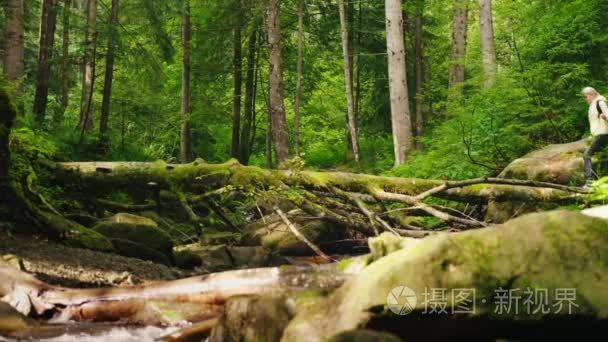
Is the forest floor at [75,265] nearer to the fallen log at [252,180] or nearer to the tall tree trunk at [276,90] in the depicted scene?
the fallen log at [252,180]

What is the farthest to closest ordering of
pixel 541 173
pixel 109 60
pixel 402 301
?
pixel 109 60 → pixel 541 173 → pixel 402 301

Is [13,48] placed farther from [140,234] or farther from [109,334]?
[109,334]

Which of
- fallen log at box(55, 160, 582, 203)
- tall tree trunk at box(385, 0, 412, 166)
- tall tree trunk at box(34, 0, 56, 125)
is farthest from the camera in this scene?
tall tree trunk at box(34, 0, 56, 125)

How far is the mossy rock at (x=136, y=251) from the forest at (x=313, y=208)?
0.03 m

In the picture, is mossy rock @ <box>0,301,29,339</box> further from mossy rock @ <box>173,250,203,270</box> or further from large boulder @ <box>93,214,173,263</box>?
mossy rock @ <box>173,250,203,270</box>

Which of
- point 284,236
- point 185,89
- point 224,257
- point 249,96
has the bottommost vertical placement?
point 284,236

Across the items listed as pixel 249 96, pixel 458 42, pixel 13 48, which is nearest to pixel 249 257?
pixel 13 48

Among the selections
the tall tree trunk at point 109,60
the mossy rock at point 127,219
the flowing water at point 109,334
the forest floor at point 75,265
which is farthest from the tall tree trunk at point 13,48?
the flowing water at point 109,334

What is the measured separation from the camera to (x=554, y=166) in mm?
10547

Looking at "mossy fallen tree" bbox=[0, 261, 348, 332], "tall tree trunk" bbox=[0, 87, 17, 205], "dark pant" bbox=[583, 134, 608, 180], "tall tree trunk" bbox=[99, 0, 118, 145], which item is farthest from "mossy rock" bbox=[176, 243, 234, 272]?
"dark pant" bbox=[583, 134, 608, 180]

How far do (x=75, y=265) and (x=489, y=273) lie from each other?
572cm

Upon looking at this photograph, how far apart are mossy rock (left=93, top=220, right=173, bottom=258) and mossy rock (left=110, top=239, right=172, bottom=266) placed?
26cm

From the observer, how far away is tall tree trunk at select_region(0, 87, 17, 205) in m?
8.04

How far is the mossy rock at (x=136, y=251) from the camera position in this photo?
30.7ft
